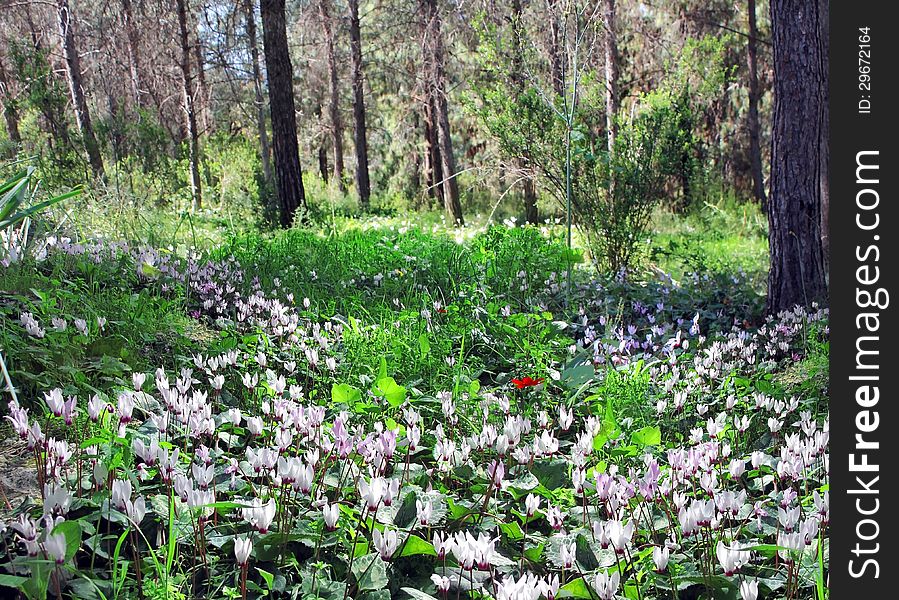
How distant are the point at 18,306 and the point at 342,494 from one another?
2631 millimetres

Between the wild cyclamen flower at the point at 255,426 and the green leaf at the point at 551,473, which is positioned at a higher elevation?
the wild cyclamen flower at the point at 255,426

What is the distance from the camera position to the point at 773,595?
5.98 ft

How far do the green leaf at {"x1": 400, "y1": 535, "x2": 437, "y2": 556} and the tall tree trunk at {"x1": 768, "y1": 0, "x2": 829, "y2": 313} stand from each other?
412 centimetres

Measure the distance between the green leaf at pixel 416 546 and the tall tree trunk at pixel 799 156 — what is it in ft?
13.5

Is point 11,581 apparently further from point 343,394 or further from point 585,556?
point 343,394

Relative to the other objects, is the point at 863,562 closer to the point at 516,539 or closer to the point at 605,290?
the point at 516,539

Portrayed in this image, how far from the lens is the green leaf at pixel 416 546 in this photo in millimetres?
1671

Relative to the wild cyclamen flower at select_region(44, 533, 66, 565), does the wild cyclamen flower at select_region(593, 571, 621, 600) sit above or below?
below

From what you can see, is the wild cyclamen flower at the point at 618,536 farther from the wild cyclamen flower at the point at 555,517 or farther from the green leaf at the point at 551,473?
the green leaf at the point at 551,473

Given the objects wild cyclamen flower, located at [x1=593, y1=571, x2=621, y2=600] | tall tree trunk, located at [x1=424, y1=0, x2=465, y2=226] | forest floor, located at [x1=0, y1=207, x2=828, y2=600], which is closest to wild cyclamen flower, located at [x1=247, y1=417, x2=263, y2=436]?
forest floor, located at [x1=0, y1=207, x2=828, y2=600]

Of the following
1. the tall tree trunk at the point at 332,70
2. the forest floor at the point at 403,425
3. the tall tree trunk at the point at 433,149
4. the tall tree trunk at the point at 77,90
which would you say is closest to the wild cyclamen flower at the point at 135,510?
the forest floor at the point at 403,425

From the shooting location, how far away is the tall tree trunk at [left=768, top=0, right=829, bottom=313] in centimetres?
495

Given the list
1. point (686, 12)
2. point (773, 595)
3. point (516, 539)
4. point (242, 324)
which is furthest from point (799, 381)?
point (686, 12)

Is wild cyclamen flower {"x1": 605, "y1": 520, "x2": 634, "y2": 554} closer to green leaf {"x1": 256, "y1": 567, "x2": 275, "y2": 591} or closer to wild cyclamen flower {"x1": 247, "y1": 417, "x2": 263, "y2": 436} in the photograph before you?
green leaf {"x1": 256, "y1": 567, "x2": 275, "y2": 591}
